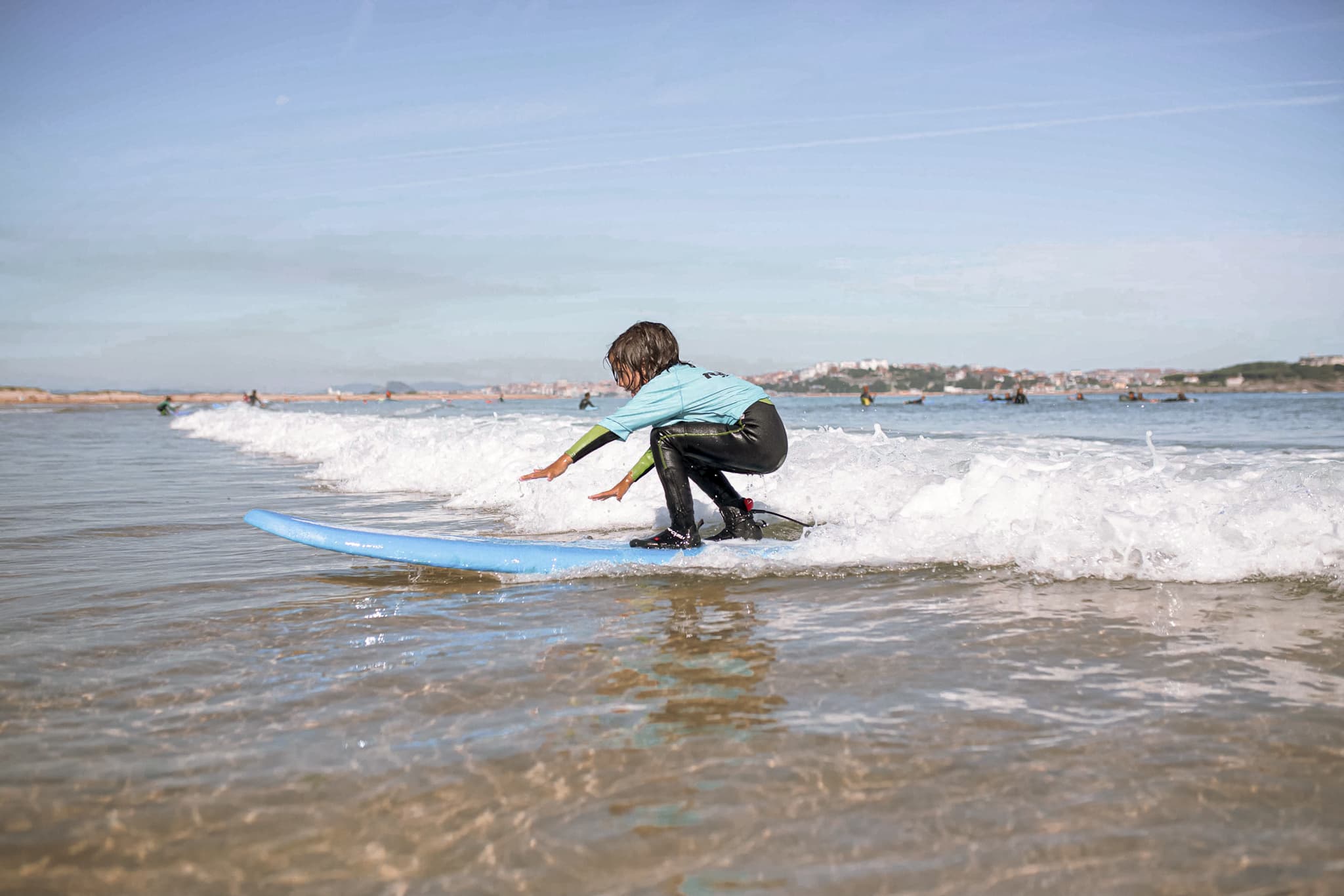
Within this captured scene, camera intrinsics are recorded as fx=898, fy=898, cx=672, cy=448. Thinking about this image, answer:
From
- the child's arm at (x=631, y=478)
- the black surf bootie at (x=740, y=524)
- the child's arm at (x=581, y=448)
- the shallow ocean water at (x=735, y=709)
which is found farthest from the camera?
the black surf bootie at (x=740, y=524)

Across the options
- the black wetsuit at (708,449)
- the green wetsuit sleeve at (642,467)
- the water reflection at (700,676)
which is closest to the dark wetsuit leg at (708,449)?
the black wetsuit at (708,449)

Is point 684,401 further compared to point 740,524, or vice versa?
point 740,524

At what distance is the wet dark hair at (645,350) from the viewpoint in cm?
560

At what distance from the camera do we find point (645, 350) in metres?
5.60

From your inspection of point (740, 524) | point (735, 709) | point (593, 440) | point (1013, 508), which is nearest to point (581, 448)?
point (593, 440)

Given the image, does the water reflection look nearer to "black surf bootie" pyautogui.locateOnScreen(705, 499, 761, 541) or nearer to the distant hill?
"black surf bootie" pyautogui.locateOnScreen(705, 499, 761, 541)

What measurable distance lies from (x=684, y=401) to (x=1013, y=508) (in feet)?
7.48

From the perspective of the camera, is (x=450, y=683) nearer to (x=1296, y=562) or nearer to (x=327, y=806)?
(x=327, y=806)

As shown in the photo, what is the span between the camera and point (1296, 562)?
194 inches

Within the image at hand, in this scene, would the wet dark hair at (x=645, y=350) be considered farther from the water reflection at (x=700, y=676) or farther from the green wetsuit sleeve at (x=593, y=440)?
the water reflection at (x=700, y=676)

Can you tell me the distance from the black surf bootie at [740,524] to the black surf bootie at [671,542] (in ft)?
1.21

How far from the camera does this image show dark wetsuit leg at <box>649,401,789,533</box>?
18.6 feet

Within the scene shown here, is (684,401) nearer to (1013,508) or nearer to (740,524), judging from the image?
(740,524)

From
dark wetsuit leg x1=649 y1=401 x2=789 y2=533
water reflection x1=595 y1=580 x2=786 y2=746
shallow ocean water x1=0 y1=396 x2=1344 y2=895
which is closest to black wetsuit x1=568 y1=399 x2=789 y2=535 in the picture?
dark wetsuit leg x1=649 y1=401 x2=789 y2=533
